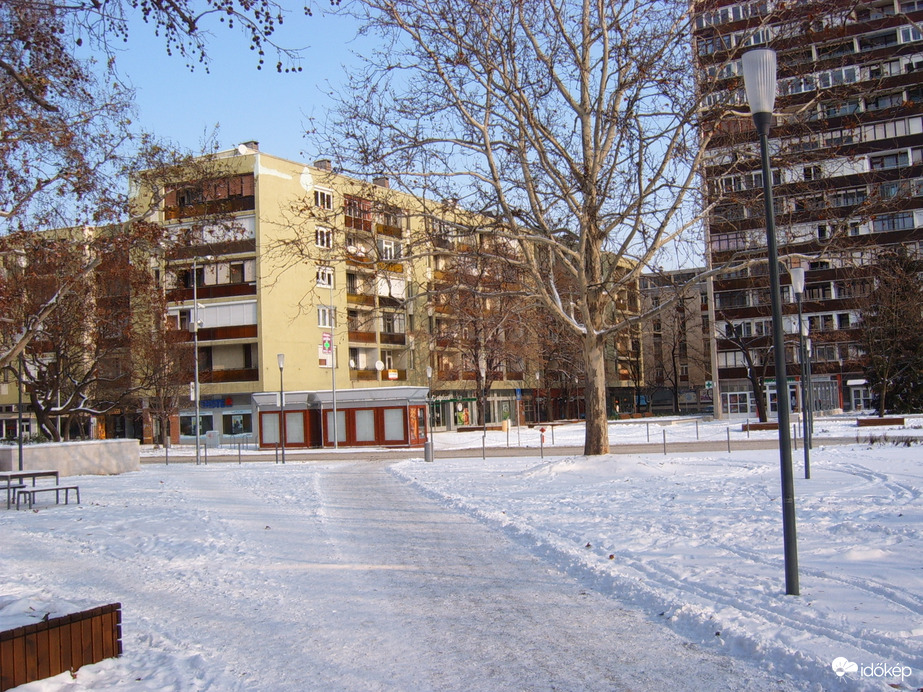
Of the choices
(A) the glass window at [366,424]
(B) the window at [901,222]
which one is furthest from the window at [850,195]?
(A) the glass window at [366,424]

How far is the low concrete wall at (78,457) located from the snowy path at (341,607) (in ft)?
36.6

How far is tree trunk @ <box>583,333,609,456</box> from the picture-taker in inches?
800

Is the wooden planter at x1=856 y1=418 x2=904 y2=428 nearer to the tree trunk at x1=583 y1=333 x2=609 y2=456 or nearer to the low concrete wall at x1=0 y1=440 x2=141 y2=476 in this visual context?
the tree trunk at x1=583 y1=333 x2=609 y2=456

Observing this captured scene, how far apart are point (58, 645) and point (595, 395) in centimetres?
1643

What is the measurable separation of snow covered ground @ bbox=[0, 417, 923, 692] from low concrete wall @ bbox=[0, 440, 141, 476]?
6.66 m

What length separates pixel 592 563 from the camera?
852 centimetres

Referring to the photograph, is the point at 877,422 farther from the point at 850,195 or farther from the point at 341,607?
the point at 341,607

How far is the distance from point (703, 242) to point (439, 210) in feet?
22.4

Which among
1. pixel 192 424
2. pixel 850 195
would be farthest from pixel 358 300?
pixel 850 195

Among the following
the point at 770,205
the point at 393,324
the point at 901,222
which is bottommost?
the point at 770,205

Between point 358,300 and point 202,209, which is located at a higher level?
point 358,300

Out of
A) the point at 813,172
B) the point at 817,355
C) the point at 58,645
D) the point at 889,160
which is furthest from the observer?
the point at 817,355

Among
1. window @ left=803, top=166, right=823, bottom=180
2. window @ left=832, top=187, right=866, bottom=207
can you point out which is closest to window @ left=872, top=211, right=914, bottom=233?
window @ left=832, top=187, right=866, bottom=207

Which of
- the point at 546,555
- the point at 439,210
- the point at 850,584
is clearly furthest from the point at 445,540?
the point at 439,210
